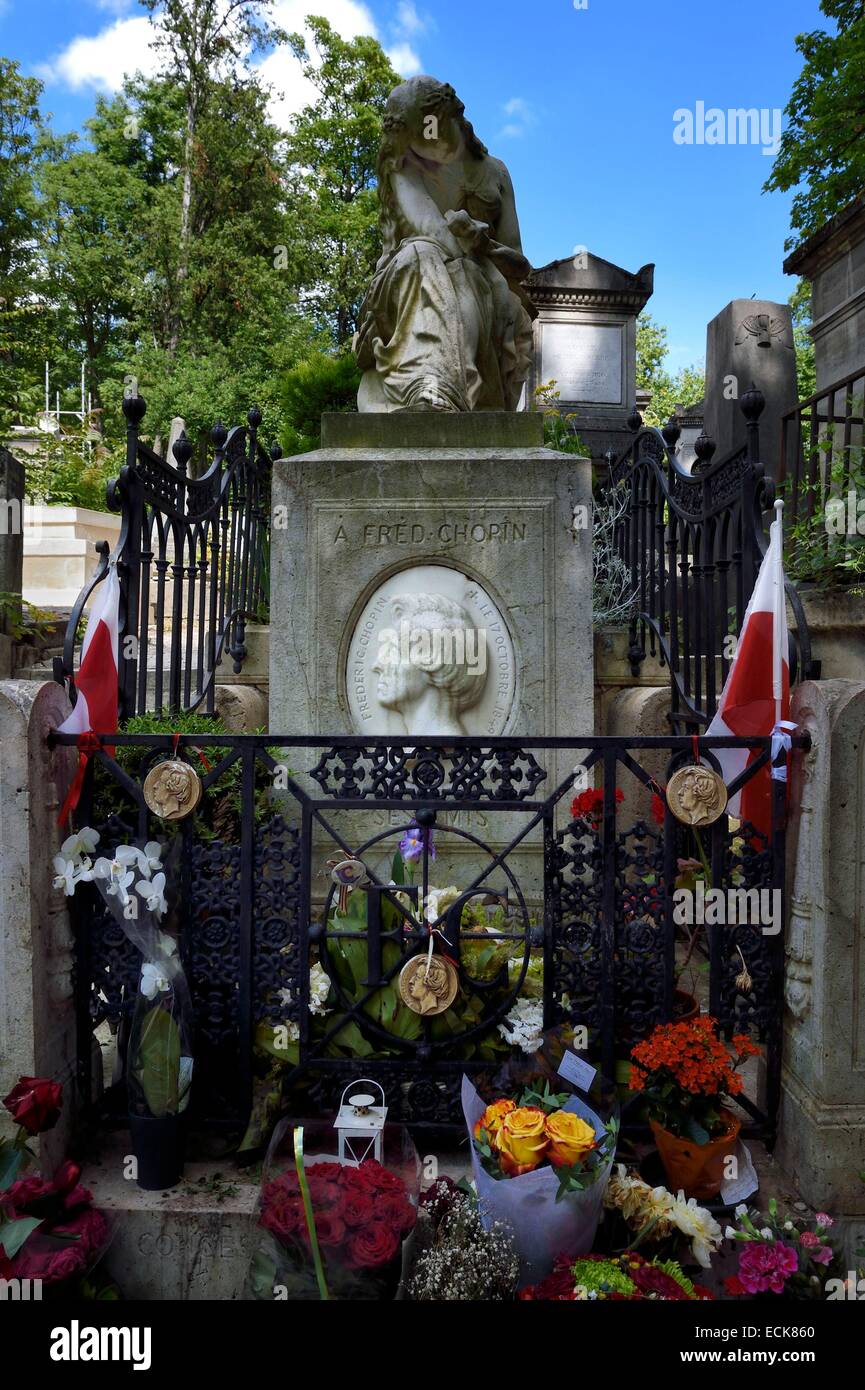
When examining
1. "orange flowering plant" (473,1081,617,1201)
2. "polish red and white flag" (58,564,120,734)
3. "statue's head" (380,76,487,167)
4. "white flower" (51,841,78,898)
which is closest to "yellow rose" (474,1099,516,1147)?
"orange flowering plant" (473,1081,617,1201)

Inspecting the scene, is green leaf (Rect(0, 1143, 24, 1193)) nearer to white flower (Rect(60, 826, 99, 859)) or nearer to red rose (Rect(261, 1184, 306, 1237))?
red rose (Rect(261, 1184, 306, 1237))

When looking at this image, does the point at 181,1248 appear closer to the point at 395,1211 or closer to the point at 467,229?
the point at 395,1211

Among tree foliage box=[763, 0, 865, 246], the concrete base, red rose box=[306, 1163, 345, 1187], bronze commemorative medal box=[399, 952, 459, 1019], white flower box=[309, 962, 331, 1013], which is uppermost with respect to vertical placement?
tree foliage box=[763, 0, 865, 246]

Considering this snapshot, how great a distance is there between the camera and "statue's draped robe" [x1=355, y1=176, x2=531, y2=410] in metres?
5.77

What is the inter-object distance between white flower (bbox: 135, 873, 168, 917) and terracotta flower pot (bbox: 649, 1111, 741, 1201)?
1695 millimetres

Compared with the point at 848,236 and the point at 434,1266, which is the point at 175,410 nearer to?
the point at 848,236

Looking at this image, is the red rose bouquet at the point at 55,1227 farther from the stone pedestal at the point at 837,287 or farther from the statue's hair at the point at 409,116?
the stone pedestal at the point at 837,287

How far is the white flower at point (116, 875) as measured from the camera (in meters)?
2.91

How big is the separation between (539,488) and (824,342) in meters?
8.43

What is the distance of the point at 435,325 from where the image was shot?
5.81m

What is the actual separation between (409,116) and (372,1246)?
627 cm

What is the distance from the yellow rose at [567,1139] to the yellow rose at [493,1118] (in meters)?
0.13

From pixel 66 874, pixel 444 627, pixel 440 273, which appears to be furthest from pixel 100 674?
pixel 440 273
